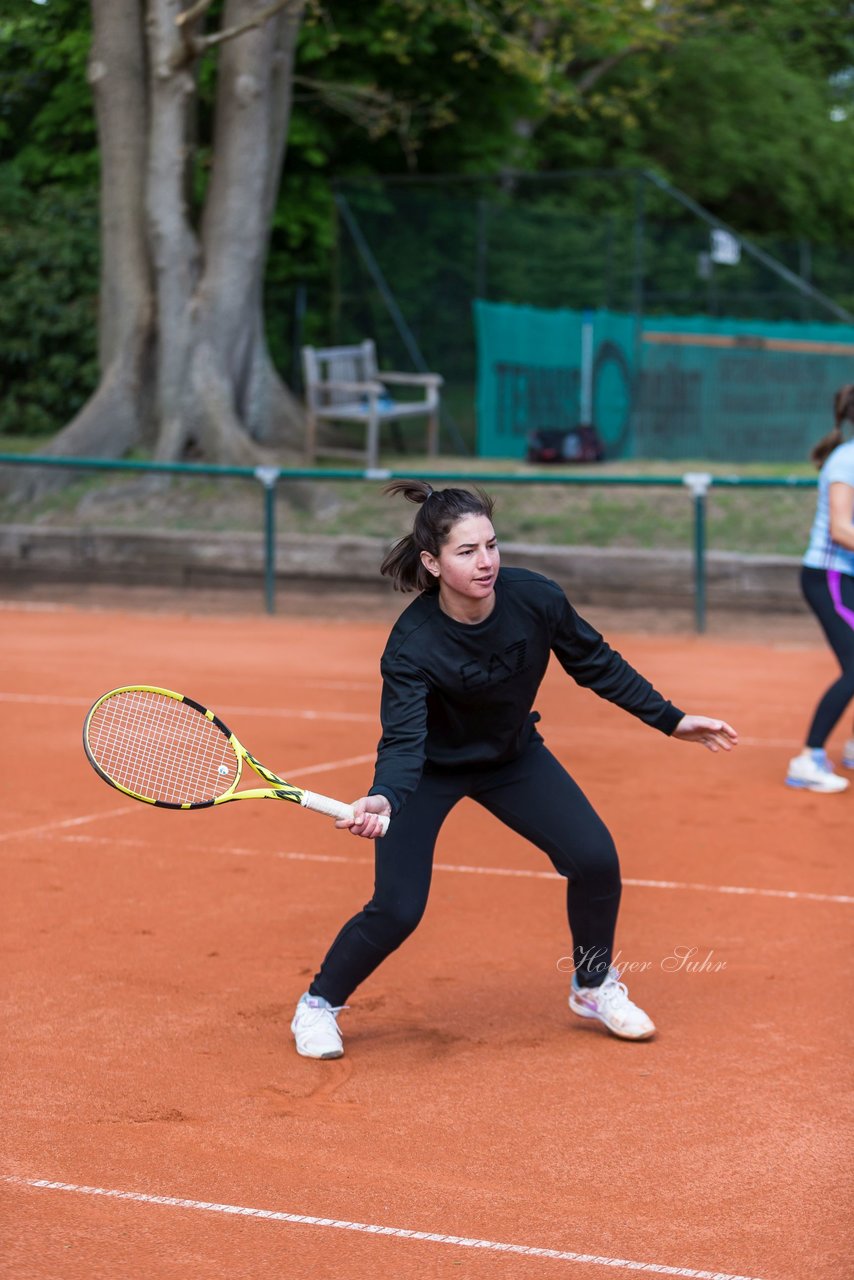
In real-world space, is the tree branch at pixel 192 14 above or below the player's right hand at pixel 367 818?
above

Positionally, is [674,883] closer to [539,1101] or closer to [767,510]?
[539,1101]

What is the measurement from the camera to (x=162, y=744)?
5.88 meters

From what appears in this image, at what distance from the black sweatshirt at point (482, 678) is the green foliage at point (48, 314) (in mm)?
17000

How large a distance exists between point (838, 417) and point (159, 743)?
361cm

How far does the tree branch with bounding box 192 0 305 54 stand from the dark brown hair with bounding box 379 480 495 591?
35.9 feet

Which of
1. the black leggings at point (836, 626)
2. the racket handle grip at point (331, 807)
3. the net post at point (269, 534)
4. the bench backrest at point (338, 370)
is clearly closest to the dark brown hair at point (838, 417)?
the black leggings at point (836, 626)

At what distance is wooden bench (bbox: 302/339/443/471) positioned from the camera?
1823cm

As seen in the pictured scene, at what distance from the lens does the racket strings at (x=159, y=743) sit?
538 cm

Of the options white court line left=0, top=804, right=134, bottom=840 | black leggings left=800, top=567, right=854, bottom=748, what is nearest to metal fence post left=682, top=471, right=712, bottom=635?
black leggings left=800, top=567, right=854, bottom=748

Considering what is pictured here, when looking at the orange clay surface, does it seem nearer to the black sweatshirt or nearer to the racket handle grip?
the racket handle grip

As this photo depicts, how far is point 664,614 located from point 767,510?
73.4 inches

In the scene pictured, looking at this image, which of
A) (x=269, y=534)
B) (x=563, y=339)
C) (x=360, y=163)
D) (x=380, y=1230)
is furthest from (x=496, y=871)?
(x=360, y=163)

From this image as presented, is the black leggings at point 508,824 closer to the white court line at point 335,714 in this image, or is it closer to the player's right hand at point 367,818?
the player's right hand at point 367,818

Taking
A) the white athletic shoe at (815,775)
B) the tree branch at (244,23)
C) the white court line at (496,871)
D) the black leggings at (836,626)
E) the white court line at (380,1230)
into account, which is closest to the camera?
the white court line at (380,1230)
